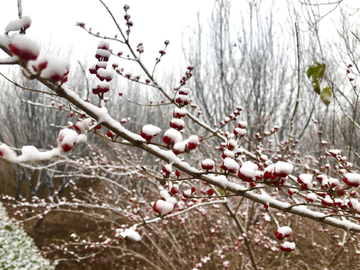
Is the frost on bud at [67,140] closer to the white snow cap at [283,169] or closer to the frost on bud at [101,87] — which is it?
the frost on bud at [101,87]

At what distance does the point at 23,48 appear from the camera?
381 mm

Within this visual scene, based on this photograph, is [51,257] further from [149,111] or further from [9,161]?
[149,111]

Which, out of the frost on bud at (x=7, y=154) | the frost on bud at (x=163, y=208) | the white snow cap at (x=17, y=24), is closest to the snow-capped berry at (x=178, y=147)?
the frost on bud at (x=163, y=208)

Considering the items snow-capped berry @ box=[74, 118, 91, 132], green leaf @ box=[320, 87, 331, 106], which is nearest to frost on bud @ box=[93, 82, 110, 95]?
snow-capped berry @ box=[74, 118, 91, 132]

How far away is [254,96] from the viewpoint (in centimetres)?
607

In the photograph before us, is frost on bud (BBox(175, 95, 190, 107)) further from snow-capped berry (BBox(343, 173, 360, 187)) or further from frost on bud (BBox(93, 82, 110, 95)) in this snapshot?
snow-capped berry (BBox(343, 173, 360, 187))

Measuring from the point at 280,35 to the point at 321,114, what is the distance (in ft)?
7.91

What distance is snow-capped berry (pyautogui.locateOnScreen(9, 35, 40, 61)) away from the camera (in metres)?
0.37

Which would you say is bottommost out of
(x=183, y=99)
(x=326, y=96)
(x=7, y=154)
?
(x=7, y=154)

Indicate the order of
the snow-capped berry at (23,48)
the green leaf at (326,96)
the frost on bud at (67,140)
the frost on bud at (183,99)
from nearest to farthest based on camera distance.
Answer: the snow-capped berry at (23,48) → the frost on bud at (67,140) → the frost on bud at (183,99) → the green leaf at (326,96)

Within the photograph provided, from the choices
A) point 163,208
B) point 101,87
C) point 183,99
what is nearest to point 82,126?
point 101,87

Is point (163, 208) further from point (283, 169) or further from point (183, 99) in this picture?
point (183, 99)

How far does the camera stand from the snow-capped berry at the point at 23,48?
374 millimetres

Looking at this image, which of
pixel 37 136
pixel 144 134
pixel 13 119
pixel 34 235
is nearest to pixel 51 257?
pixel 34 235
